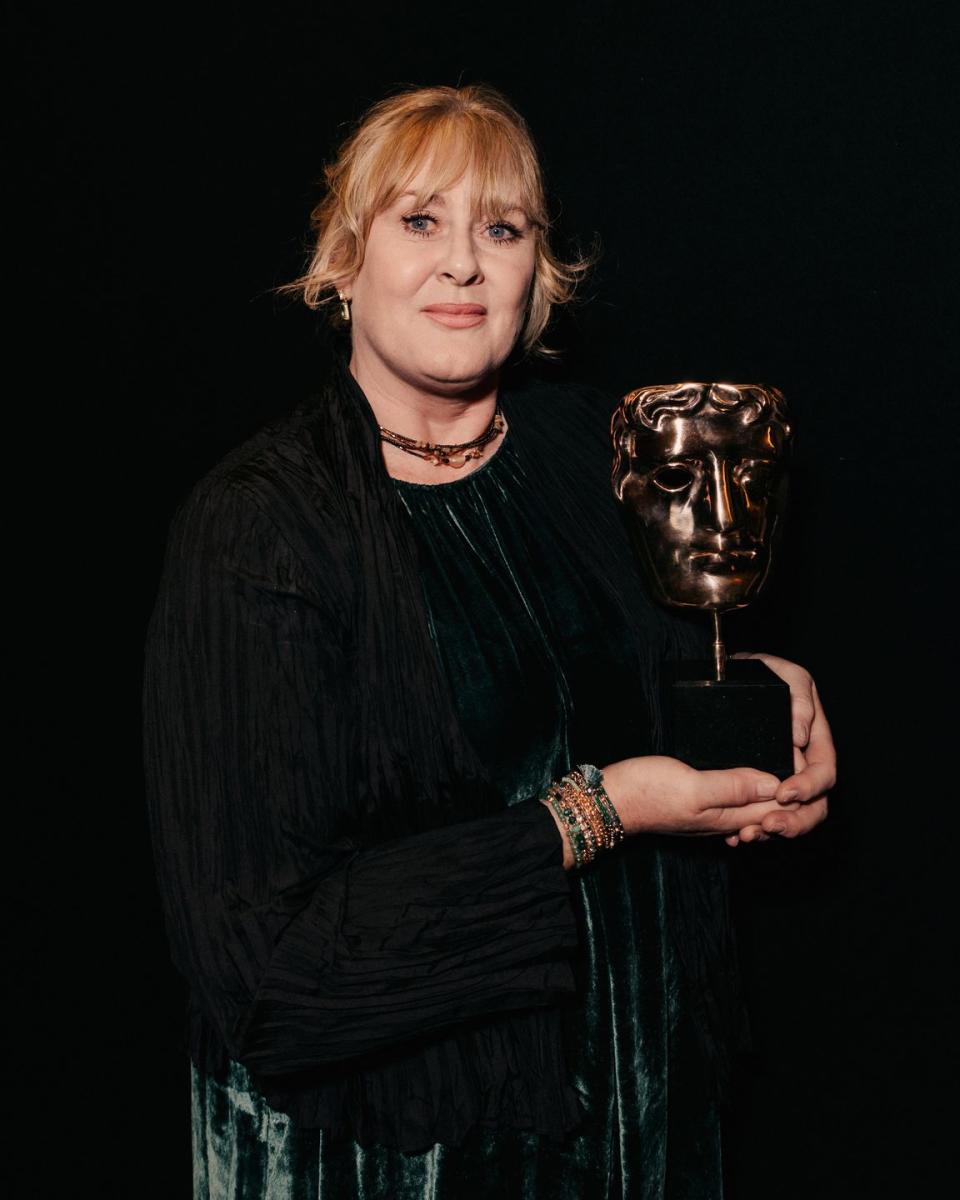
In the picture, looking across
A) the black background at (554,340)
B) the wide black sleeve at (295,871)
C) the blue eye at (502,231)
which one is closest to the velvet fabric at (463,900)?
the wide black sleeve at (295,871)

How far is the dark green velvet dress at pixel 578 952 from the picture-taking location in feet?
4.03

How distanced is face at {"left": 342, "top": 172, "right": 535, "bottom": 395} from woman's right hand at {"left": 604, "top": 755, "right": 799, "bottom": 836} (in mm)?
436

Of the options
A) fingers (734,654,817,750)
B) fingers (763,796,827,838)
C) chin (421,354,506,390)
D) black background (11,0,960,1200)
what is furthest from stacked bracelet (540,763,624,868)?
black background (11,0,960,1200)

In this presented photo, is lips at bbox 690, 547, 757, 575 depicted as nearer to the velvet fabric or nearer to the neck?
the velvet fabric

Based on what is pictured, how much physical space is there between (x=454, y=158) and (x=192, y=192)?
512 mm

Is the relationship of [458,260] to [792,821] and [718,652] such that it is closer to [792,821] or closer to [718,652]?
[718,652]

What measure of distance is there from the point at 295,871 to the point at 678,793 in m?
0.36

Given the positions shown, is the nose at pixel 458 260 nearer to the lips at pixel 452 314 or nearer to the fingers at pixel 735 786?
the lips at pixel 452 314

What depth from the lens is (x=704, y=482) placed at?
4.00 feet

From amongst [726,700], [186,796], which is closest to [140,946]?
[186,796]

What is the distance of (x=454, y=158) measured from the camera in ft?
4.08

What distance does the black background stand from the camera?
1.60m

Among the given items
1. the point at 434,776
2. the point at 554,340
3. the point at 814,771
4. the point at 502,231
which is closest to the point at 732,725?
the point at 814,771

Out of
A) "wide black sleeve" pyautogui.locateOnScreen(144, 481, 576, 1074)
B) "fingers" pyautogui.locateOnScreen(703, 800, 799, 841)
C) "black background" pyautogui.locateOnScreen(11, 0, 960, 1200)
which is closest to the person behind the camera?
"wide black sleeve" pyautogui.locateOnScreen(144, 481, 576, 1074)
